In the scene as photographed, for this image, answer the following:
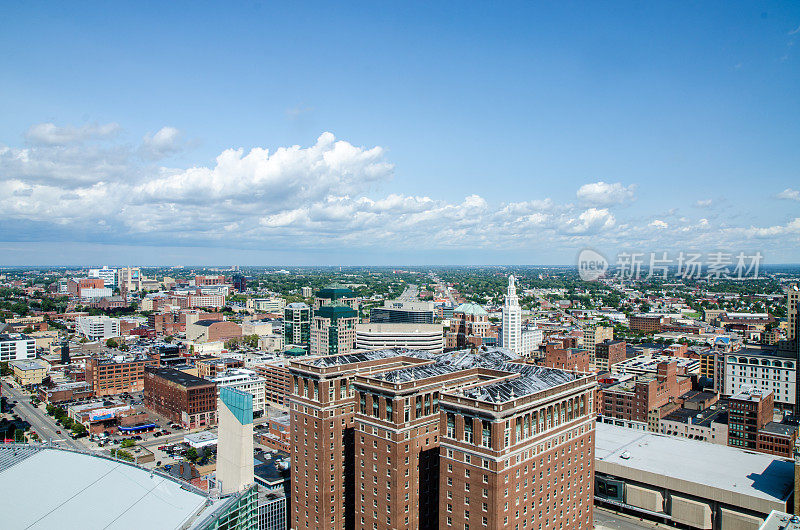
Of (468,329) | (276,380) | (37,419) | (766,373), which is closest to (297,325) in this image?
(468,329)

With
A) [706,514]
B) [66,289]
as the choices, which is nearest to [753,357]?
[706,514]

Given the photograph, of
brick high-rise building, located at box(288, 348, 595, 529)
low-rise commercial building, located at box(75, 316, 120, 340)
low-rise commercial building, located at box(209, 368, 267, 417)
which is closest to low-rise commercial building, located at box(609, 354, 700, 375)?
low-rise commercial building, located at box(209, 368, 267, 417)

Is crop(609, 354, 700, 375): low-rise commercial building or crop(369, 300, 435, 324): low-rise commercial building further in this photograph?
crop(369, 300, 435, 324): low-rise commercial building

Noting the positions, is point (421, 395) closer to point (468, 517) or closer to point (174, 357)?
point (468, 517)

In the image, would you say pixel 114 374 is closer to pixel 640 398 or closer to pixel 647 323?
pixel 640 398

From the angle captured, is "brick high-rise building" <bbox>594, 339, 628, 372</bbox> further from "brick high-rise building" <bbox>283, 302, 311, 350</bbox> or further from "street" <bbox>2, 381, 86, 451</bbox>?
"street" <bbox>2, 381, 86, 451</bbox>

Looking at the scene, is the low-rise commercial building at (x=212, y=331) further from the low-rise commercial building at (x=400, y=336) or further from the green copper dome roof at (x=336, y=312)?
the low-rise commercial building at (x=400, y=336)
